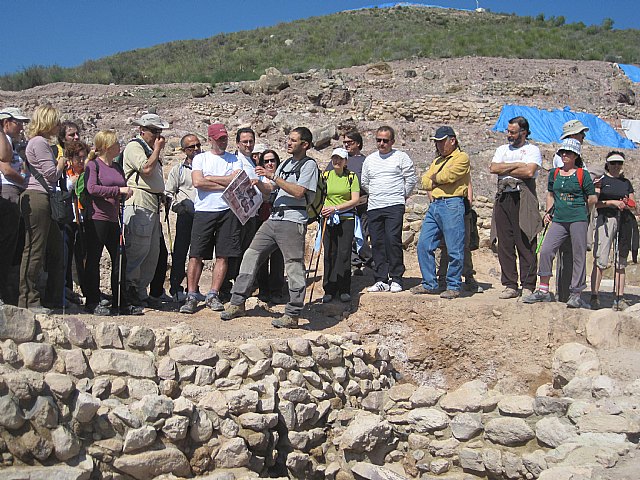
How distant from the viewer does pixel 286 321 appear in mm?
6641

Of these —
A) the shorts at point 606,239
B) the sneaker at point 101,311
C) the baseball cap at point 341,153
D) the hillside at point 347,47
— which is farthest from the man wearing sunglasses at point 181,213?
the hillside at point 347,47

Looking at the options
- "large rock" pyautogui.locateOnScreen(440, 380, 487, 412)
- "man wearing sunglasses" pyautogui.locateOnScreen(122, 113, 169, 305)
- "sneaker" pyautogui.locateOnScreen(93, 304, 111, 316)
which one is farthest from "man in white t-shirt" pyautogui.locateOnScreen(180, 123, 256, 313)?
"large rock" pyautogui.locateOnScreen(440, 380, 487, 412)

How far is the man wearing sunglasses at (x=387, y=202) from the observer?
25.5ft

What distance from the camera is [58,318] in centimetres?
511

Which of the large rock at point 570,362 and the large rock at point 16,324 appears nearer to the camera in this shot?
the large rock at point 16,324

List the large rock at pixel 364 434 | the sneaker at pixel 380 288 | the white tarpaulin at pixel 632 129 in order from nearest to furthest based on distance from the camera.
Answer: the large rock at pixel 364 434 → the sneaker at pixel 380 288 → the white tarpaulin at pixel 632 129

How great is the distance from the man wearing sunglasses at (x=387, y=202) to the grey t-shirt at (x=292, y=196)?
133cm

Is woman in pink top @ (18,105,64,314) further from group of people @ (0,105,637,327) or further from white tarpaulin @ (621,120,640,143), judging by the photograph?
white tarpaulin @ (621,120,640,143)

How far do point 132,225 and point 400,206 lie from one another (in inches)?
117

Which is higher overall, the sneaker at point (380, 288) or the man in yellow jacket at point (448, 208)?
the man in yellow jacket at point (448, 208)

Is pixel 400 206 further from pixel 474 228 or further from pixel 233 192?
pixel 233 192

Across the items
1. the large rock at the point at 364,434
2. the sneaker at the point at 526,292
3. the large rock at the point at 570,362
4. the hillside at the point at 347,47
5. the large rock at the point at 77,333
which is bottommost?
the large rock at the point at 364,434

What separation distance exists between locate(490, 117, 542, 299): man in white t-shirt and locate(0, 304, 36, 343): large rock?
480cm

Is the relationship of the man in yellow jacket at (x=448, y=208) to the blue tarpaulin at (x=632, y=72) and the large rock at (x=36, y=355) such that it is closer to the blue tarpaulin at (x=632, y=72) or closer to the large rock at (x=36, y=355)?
the large rock at (x=36, y=355)
